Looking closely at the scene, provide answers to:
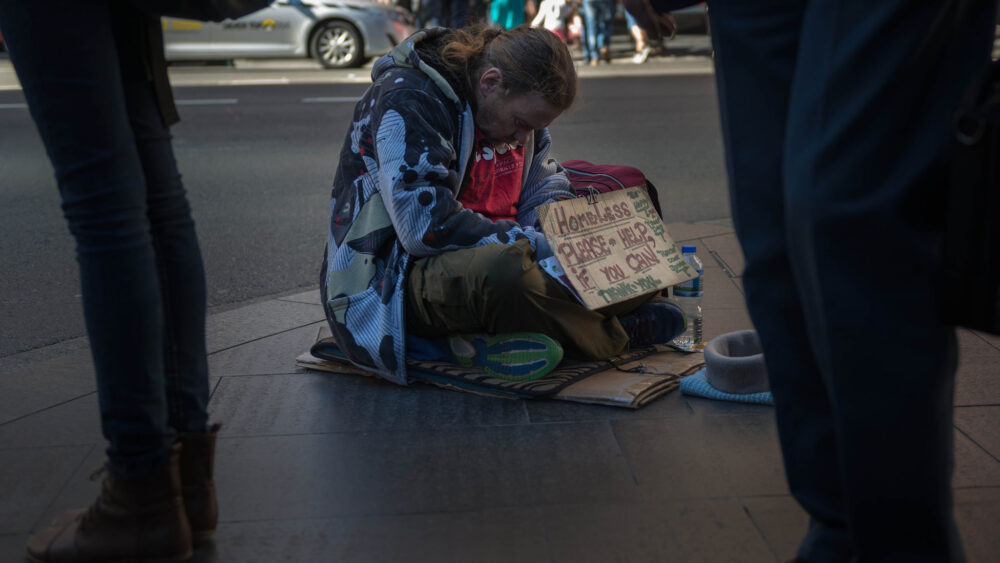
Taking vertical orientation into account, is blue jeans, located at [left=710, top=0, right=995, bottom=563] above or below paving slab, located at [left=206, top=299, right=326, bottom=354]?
above

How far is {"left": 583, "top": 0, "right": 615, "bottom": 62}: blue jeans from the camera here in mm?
13625

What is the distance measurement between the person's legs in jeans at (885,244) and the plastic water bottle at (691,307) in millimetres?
1767

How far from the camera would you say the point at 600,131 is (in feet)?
25.0

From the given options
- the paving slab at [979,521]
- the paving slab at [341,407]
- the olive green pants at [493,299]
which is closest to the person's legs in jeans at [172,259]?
the paving slab at [341,407]

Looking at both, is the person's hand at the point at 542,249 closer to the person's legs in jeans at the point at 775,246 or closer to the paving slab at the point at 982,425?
the paving slab at the point at 982,425

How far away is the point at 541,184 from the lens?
3.04m

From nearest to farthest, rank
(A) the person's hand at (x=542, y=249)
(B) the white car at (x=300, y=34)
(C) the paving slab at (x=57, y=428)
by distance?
(C) the paving slab at (x=57, y=428) → (A) the person's hand at (x=542, y=249) → (B) the white car at (x=300, y=34)

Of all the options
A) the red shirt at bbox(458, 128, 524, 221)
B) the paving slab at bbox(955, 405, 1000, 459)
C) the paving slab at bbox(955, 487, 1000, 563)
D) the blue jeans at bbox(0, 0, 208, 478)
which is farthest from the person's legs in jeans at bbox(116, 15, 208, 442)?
the paving slab at bbox(955, 405, 1000, 459)

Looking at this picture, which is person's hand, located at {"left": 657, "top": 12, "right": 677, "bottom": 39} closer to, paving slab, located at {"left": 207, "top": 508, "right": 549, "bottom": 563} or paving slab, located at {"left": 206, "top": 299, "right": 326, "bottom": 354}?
paving slab, located at {"left": 207, "top": 508, "right": 549, "bottom": 563}

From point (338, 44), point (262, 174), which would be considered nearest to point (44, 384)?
point (262, 174)

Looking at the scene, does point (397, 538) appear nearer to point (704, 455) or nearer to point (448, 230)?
point (704, 455)

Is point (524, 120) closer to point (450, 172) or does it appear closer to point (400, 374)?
point (450, 172)

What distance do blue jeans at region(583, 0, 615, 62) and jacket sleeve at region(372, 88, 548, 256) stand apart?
11.4 meters

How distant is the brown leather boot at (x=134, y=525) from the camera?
5.43ft
